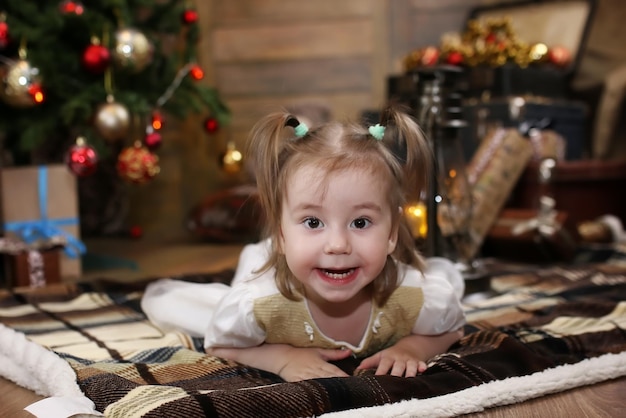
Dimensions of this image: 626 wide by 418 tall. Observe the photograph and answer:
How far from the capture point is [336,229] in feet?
3.22

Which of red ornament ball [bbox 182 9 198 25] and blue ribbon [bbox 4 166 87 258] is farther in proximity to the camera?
red ornament ball [bbox 182 9 198 25]

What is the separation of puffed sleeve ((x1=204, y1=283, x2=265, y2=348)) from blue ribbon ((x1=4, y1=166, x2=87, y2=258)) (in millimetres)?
1142

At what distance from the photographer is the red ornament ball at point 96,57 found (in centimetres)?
214

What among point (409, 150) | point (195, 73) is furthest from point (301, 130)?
point (195, 73)

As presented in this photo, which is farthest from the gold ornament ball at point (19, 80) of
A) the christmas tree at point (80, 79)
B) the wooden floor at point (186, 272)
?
the wooden floor at point (186, 272)

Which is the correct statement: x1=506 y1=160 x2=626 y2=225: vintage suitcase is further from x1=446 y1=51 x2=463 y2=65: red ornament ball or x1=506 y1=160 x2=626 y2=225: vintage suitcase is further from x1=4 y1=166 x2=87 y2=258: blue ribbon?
x1=4 y1=166 x2=87 y2=258: blue ribbon

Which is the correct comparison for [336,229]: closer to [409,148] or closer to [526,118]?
[409,148]

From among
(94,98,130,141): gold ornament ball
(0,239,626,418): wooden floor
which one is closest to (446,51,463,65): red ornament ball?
(0,239,626,418): wooden floor

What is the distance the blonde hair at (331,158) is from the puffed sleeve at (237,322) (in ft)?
0.18

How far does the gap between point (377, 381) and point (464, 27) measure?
8.49 feet

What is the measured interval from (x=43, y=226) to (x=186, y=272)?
16.9 inches

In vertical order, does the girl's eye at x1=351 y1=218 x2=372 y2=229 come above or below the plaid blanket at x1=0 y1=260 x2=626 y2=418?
above

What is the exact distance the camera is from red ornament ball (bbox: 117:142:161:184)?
2.25m

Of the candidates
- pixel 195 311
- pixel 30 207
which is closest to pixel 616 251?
pixel 195 311
